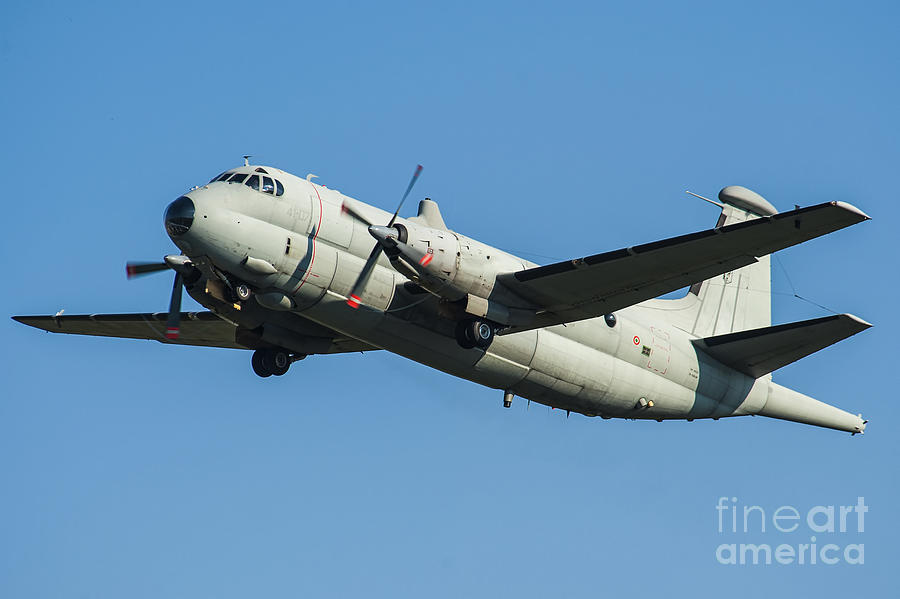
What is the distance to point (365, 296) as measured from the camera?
25.4 m

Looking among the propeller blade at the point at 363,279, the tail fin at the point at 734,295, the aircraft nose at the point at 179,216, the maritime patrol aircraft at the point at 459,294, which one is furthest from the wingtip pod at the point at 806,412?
the aircraft nose at the point at 179,216

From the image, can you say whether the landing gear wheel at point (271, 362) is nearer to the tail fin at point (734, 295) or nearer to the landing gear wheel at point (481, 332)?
the landing gear wheel at point (481, 332)

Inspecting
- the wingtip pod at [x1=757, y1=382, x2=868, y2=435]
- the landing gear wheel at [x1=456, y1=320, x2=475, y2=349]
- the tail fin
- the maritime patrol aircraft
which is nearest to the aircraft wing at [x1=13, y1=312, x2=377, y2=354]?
the maritime patrol aircraft

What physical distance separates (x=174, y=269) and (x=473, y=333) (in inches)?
280

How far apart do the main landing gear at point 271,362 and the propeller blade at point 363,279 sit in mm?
4190

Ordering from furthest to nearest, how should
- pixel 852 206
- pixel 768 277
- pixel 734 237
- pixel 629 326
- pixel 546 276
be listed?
pixel 768 277, pixel 629 326, pixel 546 276, pixel 734 237, pixel 852 206

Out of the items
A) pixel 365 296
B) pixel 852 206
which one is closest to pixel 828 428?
pixel 852 206

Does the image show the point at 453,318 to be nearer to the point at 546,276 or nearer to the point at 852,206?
the point at 546,276

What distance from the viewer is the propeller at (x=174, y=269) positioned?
2608 centimetres

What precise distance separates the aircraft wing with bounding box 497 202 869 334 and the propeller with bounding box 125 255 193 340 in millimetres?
7397

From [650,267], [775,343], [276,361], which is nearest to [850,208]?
[650,267]

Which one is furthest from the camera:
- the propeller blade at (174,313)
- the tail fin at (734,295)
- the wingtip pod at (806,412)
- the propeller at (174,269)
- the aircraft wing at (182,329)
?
the tail fin at (734,295)

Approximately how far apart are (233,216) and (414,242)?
Answer: 3.93 metres

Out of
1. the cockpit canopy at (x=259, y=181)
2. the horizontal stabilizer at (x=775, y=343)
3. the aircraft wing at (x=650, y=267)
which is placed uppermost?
the cockpit canopy at (x=259, y=181)
